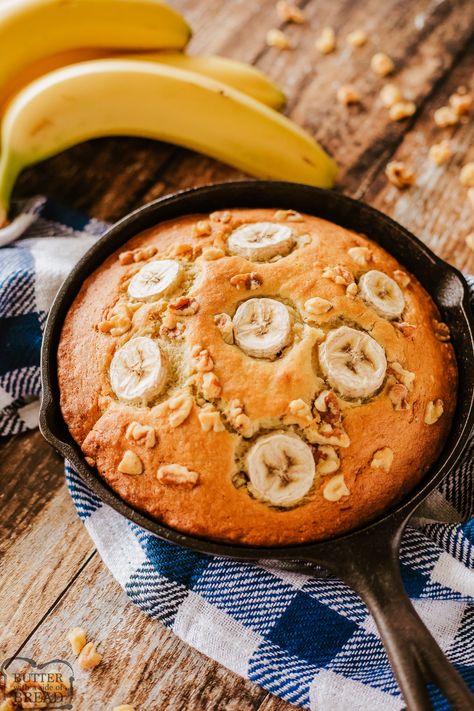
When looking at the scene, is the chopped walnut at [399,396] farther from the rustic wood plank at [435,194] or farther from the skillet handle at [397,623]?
the rustic wood plank at [435,194]

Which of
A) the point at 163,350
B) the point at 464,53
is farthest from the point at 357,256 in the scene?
the point at 464,53

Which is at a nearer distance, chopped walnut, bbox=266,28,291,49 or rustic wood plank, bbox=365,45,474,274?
rustic wood plank, bbox=365,45,474,274

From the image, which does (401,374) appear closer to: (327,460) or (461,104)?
(327,460)

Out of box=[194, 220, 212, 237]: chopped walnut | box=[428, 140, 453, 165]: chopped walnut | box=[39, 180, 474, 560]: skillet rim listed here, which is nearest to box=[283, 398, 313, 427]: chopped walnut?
box=[39, 180, 474, 560]: skillet rim

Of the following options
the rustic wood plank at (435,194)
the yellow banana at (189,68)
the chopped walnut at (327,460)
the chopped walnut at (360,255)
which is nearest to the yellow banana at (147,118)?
the yellow banana at (189,68)

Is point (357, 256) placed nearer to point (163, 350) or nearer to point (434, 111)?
point (163, 350)

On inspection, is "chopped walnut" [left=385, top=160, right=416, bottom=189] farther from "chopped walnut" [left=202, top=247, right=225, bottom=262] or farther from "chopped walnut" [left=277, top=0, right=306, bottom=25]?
"chopped walnut" [left=202, top=247, right=225, bottom=262]

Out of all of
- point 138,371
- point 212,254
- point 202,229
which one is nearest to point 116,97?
point 202,229
